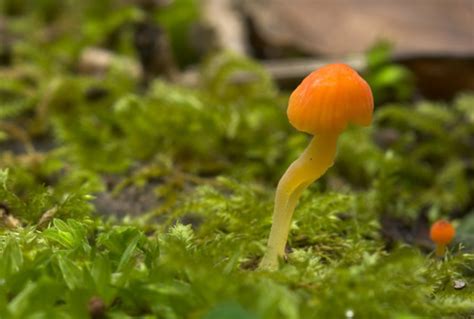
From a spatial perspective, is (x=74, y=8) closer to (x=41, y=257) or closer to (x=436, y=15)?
(x=436, y=15)

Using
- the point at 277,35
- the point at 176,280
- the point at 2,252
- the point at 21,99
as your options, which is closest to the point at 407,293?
the point at 176,280

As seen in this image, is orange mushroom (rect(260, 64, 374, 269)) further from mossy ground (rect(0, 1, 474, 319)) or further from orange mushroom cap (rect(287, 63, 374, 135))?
mossy ground (rect(0, 1, 474, 319))

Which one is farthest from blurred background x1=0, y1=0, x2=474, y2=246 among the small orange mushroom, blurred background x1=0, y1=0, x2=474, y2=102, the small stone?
the small stone

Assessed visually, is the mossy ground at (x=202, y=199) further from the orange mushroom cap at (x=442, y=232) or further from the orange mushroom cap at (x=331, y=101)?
the orange mushroom cap at (x=331, y=101)

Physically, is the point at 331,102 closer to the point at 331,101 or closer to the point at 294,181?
the point at 331,101

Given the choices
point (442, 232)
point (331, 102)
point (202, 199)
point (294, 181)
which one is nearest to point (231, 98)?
point (202, 199)
